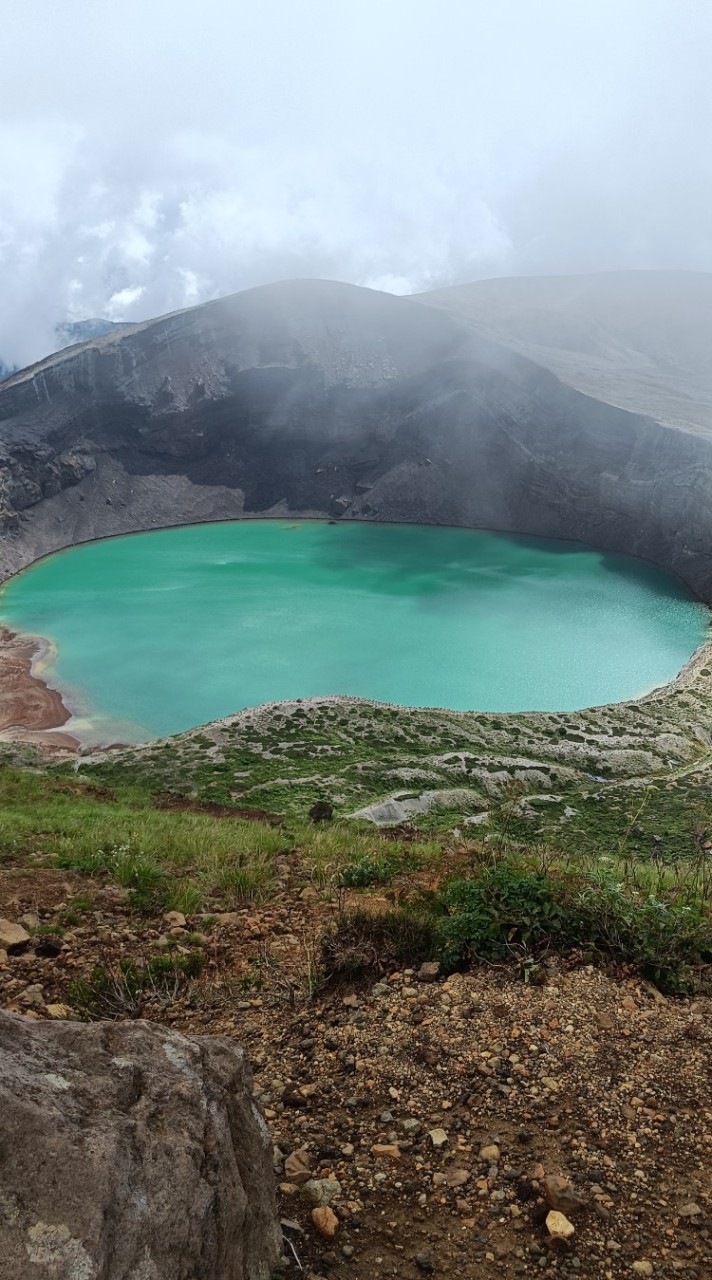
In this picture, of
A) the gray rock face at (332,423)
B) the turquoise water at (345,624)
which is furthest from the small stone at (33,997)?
the gray rock face at (332,423)

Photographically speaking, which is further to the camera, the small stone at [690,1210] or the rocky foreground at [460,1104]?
the small stone at [690,1210]

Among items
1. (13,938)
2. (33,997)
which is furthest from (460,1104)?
(13,938)

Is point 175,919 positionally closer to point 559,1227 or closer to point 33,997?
point 33,997

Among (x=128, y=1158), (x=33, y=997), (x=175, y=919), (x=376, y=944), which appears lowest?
(x=175, y=919)

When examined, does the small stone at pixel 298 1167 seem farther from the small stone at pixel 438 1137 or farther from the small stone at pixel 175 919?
the small stone at pixel 175 919

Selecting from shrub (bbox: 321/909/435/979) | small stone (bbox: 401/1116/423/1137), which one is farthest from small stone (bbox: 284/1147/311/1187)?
shrub (bbox: 321/909/435/979)

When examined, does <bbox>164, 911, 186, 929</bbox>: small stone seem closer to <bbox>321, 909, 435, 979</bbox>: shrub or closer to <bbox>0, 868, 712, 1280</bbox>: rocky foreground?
<bbox>0, 868, 712, 1280</bbox>: rocky foreground

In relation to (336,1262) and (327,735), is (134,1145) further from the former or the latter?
(327,735)
